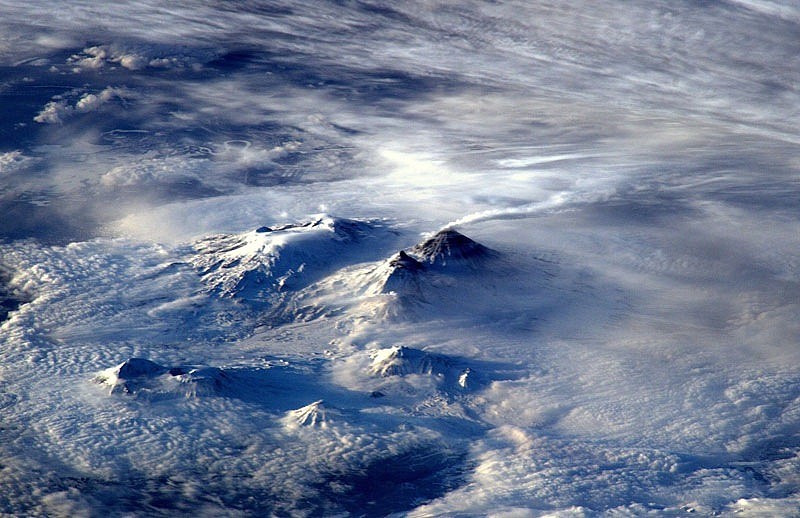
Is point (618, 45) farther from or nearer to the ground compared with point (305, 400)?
farther from the ground

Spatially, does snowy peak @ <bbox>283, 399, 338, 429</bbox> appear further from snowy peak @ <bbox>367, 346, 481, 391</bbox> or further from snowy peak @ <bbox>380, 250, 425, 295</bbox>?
snowy peak @ <bbox>380, 250, 425, 295</bbox>

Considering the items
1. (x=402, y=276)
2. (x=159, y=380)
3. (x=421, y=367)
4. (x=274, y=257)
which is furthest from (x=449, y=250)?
(x=159, y=380)

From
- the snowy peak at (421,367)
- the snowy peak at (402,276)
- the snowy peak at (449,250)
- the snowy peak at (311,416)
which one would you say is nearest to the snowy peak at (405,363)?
the snowy peak at (421,367)

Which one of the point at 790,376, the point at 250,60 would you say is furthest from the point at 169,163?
the point at 790,376

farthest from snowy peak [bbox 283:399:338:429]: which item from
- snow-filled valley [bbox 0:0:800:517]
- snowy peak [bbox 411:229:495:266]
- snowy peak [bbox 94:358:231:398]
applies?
snowy peak [bbox 411:229:495:266]

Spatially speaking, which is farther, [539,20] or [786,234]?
[539,20]

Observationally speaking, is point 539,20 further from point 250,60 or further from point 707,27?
point 250,60

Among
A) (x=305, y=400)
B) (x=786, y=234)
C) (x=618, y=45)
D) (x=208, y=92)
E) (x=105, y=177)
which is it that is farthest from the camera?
(x=618, y=45)
